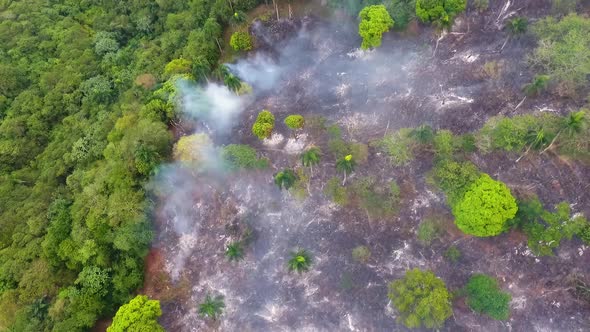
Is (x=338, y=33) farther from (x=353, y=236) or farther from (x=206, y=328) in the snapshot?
(x=206, y=328)

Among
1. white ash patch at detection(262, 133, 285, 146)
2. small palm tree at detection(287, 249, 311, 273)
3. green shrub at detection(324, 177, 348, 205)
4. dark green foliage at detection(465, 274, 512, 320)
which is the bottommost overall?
dark green foliage at detection(465, 274, 512, 320)

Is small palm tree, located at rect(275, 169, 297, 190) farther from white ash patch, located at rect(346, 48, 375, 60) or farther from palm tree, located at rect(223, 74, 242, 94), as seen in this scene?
white ash patch, located at rect(346, 48, 375, 60)

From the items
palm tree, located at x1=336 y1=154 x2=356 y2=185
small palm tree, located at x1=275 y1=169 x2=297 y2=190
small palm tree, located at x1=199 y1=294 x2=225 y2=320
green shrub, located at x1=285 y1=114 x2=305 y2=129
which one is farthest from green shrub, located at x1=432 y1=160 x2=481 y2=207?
small palm tree, located at x1=199 y1=294 x2=225 y2=320

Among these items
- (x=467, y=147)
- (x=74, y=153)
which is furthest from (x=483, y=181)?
(x=74, y=153)

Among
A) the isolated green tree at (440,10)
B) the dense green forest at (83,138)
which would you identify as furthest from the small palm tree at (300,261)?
the isolated green tree at (440,10)

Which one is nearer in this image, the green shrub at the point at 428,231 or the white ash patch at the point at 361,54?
the green shrub at the point at 428,231

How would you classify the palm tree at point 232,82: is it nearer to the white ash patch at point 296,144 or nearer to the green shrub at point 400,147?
the white ash patch at point 296,144
